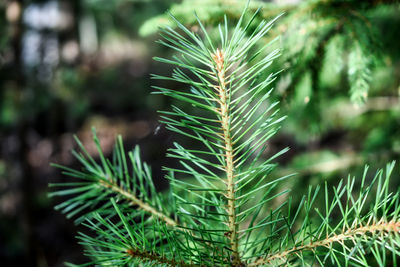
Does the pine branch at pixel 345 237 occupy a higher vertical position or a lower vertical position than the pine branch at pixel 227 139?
lower

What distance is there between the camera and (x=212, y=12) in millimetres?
978

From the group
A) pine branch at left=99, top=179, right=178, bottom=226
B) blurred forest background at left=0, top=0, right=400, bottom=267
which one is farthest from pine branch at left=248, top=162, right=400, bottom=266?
blurred forest background at left=0, top=0, right=400, bottom=267

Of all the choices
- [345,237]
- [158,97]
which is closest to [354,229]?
[345,237]

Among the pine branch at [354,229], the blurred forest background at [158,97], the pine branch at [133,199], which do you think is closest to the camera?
the pine branch at [354,229]

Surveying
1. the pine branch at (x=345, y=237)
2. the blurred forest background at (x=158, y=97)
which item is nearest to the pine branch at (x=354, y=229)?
the pine branch at (x=345, y=237)

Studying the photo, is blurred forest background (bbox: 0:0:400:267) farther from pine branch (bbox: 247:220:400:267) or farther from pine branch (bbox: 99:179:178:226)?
pine branch (bbox: 247:220:400:267)

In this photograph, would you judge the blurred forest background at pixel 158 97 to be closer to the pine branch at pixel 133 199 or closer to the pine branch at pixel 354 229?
the pine branch at pixel 133 199

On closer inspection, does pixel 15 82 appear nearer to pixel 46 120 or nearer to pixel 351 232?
pixel 351 232

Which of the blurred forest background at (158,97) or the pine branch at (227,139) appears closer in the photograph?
the pine branch at (227,139)

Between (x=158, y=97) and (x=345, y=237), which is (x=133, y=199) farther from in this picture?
A: (x=158, y=97)

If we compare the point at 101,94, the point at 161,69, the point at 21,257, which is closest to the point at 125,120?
the point at 101,94

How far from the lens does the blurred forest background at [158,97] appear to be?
3.37 feet

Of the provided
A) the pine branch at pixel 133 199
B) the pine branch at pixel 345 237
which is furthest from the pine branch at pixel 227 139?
the pine branch at pixel 133 199

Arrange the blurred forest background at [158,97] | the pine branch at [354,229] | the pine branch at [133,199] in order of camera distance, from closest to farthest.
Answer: the pine branch at [354,229] < the pine branch at [133,199] < the blurred forest background at [158,97]
